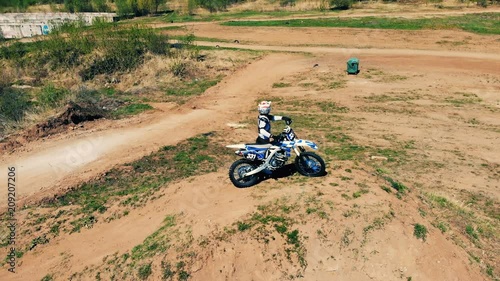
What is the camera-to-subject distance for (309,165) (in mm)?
10445

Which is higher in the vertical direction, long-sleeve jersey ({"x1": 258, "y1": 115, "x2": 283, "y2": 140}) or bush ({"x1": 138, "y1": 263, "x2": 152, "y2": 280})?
long-sleeve jersey ({"x1": 258, "y1": 115, "x2": 283, "y2": 140})

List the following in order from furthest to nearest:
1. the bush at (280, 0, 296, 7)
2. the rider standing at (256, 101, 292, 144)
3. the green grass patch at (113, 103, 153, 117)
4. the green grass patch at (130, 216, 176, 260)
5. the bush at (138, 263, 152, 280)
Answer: the bush at (280, 0, 296, 7)
the green grass patch at (113, 103, 153, 117)
the rider standing at (256, 101, 292, 144)
the green grass patch at (130, 216, 176, 260)
the bush at (138, 263, 152, 280)

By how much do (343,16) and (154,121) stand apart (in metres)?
31.4

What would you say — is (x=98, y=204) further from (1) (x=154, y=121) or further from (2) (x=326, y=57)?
(2) (x=326, y=57)

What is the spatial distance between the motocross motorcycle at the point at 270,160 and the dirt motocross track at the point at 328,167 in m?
0.38

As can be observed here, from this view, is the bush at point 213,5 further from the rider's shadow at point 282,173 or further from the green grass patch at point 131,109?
the rider's shadow at point 282,173

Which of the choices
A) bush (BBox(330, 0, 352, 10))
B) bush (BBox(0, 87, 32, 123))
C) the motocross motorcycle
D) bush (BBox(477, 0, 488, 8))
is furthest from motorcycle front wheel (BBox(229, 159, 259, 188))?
bush (BBox(477, 0, 488, 8))

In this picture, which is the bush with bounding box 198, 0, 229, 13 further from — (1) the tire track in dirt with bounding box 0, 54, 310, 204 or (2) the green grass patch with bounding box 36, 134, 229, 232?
(2) the green grass patch with bounding box 36, 134, 229, 232

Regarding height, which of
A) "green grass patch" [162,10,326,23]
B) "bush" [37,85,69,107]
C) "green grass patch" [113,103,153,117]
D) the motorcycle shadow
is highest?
"green grass patch" [162,10,326,23]

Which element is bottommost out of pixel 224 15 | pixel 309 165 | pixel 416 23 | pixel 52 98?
pixel 309 165

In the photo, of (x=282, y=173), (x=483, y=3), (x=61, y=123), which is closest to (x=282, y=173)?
(x=282, y=173)

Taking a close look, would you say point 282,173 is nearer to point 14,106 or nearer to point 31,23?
point 14,106

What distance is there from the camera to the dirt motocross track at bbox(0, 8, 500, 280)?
7.80 m

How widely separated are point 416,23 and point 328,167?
31.8m
